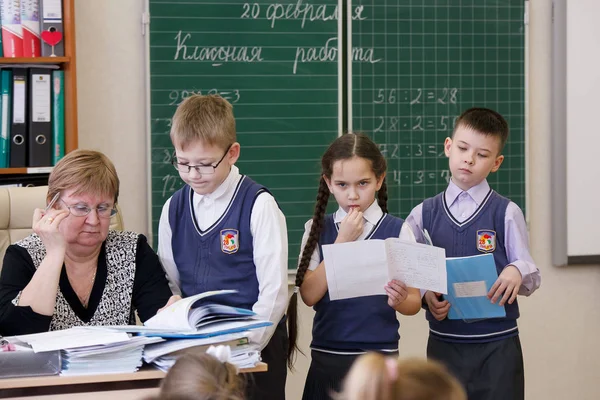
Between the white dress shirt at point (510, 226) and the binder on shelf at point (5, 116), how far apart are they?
1545mm

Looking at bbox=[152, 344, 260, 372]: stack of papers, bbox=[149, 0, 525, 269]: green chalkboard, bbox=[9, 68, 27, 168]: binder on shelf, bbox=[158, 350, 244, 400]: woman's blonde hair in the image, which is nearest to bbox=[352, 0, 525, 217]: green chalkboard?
bbox=[149, 0, 525, 269]: green chalkboard

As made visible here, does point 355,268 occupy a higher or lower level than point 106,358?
higher

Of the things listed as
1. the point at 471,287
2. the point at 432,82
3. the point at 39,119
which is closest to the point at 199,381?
the point at 471,287

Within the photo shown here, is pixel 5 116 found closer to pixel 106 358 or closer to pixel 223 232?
pixel 223 232

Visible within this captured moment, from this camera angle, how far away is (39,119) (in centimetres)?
319

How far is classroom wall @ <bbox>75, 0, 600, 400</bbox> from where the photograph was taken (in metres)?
3.49

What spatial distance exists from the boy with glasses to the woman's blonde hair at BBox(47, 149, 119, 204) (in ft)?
0.63

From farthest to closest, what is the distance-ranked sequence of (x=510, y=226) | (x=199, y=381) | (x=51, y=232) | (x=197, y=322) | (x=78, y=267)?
(x=510, y=226), (x=78, y=267), (x=51, y=232), (x=197, y=322), (x=199, y=381)

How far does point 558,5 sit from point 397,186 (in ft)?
3.56

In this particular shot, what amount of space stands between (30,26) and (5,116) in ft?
1.14

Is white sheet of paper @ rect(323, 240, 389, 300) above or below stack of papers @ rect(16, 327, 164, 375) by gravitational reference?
above

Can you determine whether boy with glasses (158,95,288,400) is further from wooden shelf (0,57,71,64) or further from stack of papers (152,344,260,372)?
wooden shelf (0,57,71,64)

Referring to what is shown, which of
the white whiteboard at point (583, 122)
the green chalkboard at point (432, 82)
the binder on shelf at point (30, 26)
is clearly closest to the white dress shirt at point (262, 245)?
the binder on shelf at point (30, 26)

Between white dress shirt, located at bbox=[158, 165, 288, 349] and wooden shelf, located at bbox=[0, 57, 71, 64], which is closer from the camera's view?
white dress shirt, located at bbox=[158, 165, 288, 349]
